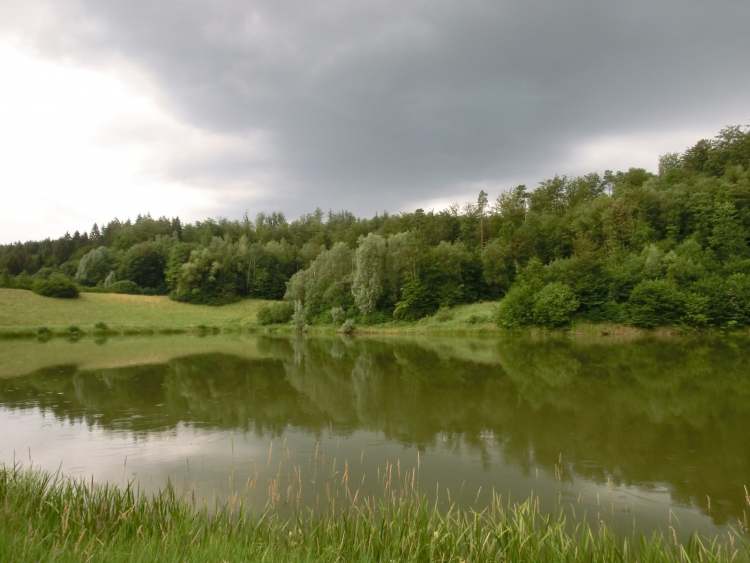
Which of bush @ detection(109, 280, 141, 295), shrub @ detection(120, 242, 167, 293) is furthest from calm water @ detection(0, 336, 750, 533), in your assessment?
shrub @ detection(120, 242, 167, 293)

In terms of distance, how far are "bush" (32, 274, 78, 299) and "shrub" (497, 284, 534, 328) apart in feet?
183

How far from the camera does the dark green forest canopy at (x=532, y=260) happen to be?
4566 centimetres

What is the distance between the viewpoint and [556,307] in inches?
1793

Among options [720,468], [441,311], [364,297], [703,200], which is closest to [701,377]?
[720,468]

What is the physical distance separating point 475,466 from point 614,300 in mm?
42367

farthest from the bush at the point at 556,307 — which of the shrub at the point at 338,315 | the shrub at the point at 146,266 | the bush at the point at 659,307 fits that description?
the shrub at the point at 146,266

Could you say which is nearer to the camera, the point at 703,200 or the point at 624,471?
the point at 624,471

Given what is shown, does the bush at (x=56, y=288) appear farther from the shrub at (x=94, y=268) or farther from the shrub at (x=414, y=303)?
the shrub at (x=414, y=303)

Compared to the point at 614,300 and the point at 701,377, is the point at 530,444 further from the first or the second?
the point at 614,300

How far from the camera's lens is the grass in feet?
175

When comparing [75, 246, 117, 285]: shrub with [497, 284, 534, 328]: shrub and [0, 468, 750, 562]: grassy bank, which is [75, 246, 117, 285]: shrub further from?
[0, 468, 750, 562]: grassy bank

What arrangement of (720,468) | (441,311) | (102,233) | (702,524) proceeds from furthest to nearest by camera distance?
(102,233) < (441,311) < (720,468) < (702,524)

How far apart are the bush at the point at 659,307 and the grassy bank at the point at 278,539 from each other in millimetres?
40968

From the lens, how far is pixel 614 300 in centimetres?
4656
